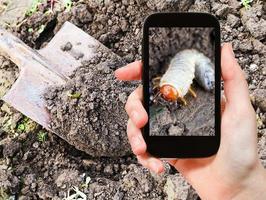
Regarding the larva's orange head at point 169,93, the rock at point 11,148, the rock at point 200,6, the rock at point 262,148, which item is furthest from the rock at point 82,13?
the larva's orange head at point 169,93

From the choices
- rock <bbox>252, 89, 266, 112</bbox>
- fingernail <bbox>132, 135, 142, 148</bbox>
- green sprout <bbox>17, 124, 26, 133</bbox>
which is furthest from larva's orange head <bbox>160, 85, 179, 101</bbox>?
green sprout <bbox>17, 124, 26, 133</bbox>

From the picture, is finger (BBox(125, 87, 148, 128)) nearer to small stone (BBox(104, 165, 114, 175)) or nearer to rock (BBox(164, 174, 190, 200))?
rock (BBox(164, 174, 190, 200))

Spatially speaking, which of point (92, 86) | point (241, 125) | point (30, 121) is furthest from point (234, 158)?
point (30, 121)

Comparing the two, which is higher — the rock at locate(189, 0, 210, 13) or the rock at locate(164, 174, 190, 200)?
the rock at locate(189, 0, 210, 13)

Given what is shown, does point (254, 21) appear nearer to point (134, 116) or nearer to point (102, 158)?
point (102, 158)

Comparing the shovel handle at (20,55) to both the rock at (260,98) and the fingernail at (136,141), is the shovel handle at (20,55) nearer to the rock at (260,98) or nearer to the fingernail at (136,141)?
the rock at (260,98)

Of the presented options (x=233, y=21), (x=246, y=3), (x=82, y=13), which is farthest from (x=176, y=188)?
(x=82, y=13)
